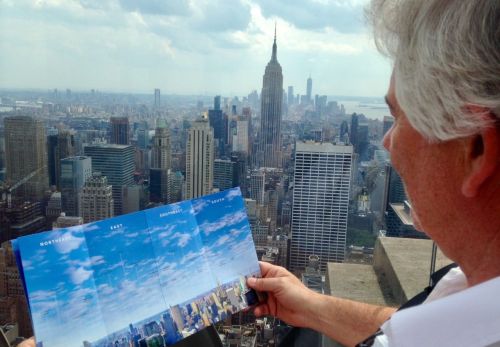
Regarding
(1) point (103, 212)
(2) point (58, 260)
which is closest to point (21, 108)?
(1) point (103, 212)

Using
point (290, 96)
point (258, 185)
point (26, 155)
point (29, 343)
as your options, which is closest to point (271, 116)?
point (290, 96)

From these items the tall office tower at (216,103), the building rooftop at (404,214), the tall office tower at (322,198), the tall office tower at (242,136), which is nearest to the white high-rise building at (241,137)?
the tall office tower at (242,136)

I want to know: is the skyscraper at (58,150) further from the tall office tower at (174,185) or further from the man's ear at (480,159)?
the man's ear at (480,159)

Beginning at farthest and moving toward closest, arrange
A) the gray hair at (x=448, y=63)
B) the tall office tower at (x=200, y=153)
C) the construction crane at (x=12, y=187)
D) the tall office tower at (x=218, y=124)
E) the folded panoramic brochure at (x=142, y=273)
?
the tall office tower at (x=218, y=124)
the tall office tower at (x=200, y=153)
the construction crane at (x=12, y=187)
the folded panoramic brochure at (x=142, y=273)
the gray hair at (x=448, y=63)

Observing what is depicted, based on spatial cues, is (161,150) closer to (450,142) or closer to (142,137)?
(142,137)

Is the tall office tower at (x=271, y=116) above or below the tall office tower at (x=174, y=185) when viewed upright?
above

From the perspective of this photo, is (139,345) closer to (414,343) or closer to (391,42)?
(414,343)
